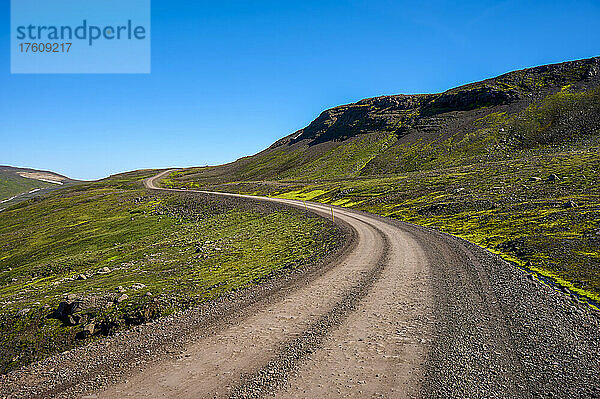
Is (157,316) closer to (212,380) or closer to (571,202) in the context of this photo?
(212,380)

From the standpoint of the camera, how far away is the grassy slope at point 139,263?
52.0ft

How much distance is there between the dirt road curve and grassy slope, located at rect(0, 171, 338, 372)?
3.62 metres

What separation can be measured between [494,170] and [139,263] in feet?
247

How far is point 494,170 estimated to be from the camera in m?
74.2

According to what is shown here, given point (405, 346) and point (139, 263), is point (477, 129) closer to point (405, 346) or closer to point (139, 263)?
point (139, 263)

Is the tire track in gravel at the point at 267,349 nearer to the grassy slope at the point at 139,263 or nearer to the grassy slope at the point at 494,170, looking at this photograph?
the grassy slope at the point at 139,263

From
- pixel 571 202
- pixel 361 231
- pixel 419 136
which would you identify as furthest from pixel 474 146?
pixel 361 231

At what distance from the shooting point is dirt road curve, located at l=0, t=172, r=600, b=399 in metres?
9.73

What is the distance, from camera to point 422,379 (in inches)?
392

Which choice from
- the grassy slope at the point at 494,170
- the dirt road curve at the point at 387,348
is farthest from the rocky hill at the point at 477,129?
the dirt road curve at the point at 387,348

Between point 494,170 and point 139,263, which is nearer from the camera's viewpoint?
point 139,263

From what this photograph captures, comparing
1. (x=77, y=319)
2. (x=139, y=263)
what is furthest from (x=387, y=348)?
(x=139, y=263)

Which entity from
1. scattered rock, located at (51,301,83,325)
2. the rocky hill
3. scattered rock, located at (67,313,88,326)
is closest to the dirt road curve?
scattered rock, located at (67,313,88,326)

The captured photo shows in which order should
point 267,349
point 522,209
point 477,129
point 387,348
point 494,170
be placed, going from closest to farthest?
point 387,348, point 267,349, point 522,209, point 494,170, point 477,129
